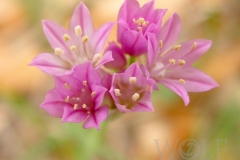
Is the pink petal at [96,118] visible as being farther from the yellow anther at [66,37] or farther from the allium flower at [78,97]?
the yellow anther at [66,37]

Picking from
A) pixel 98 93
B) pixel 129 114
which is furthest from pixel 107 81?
pixel 129 114

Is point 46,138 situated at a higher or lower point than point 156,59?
lower

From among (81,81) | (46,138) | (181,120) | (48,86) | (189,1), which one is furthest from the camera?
(189,1)

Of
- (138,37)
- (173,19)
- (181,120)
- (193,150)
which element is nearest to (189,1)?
(181,120)

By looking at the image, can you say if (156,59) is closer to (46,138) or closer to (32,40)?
(46,138)

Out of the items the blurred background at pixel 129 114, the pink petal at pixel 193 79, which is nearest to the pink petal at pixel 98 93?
the pink petal at pixel 193 79

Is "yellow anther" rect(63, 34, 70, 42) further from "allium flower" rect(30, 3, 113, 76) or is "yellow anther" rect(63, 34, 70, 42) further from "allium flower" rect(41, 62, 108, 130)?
"allium flower" rect(41, 62, 108, 130)

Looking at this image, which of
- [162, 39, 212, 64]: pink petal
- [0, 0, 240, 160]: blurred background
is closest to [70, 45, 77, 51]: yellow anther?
[162, 39, 212, 64]: pink petal
